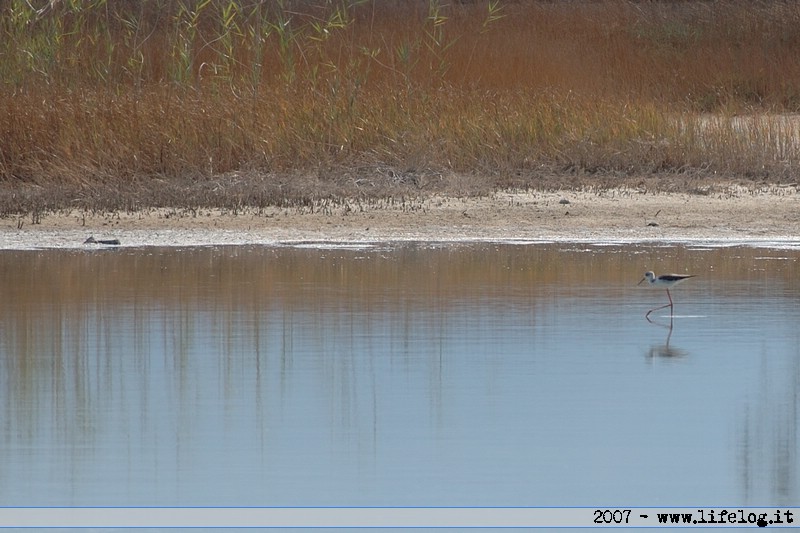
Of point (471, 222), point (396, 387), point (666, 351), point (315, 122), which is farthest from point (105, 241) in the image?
point (396, 387)

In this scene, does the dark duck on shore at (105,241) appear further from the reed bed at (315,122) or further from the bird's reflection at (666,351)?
the bird's reflection at (666,351)

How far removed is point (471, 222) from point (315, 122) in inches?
102

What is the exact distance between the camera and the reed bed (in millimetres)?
14180

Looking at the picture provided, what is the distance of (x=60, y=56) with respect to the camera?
1597 cm

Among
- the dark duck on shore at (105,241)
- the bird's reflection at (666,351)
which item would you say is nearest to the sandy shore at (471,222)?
the dark duck on shore at (105,241)

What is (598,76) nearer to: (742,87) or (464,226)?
(742,87)

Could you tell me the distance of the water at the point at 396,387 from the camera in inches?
200

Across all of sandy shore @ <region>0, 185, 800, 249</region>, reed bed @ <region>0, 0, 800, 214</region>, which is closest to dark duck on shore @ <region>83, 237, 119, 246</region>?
sandy shore @ <region>0, 185, 800, 249</region>

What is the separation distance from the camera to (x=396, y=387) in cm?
650

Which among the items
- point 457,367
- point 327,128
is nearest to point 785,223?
point 327,128

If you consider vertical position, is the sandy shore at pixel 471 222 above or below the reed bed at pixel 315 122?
below

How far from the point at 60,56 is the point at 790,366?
10.7m

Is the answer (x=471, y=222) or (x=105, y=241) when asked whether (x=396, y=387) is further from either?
(x=471, y=222)

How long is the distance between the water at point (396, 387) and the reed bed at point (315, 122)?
3768 millimetres
